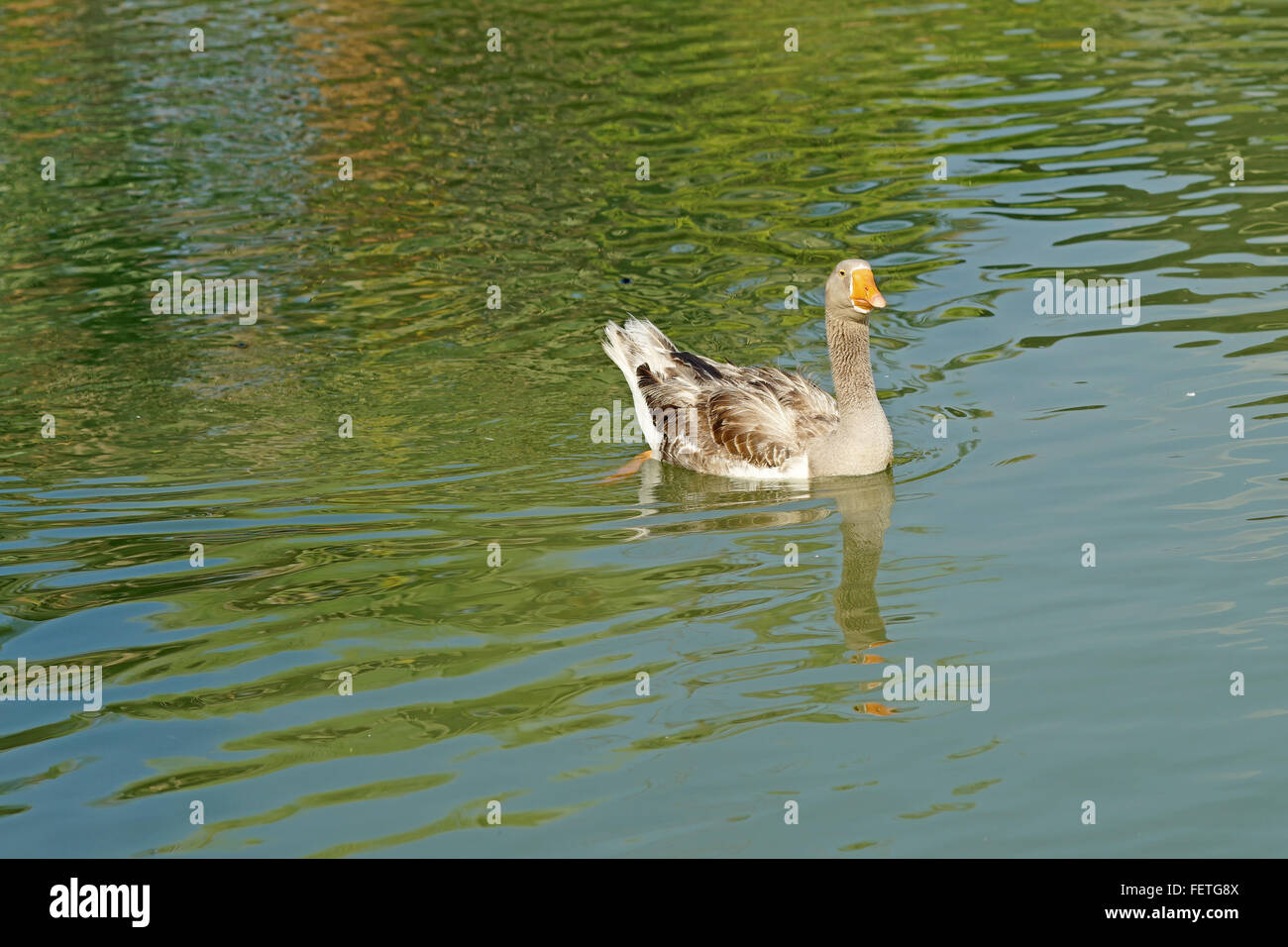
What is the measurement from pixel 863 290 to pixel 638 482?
2.53 metres

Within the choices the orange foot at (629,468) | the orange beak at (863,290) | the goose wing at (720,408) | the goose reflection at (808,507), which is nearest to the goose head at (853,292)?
the orange beak at (863,290)

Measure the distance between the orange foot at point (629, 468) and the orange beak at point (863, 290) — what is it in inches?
97.4

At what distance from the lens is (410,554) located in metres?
10.6

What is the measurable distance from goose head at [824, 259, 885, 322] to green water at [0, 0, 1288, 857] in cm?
142

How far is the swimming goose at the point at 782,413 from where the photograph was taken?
11.8 m

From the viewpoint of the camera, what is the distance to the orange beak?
11.4 meters

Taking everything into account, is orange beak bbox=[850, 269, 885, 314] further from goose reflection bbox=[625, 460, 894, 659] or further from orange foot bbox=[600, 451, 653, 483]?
orange foot bbox=[600, 451, 653, 483]

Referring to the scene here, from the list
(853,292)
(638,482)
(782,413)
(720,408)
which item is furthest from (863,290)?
(638,482)

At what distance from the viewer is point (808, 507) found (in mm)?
11664

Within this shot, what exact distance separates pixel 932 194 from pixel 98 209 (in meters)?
11.6
